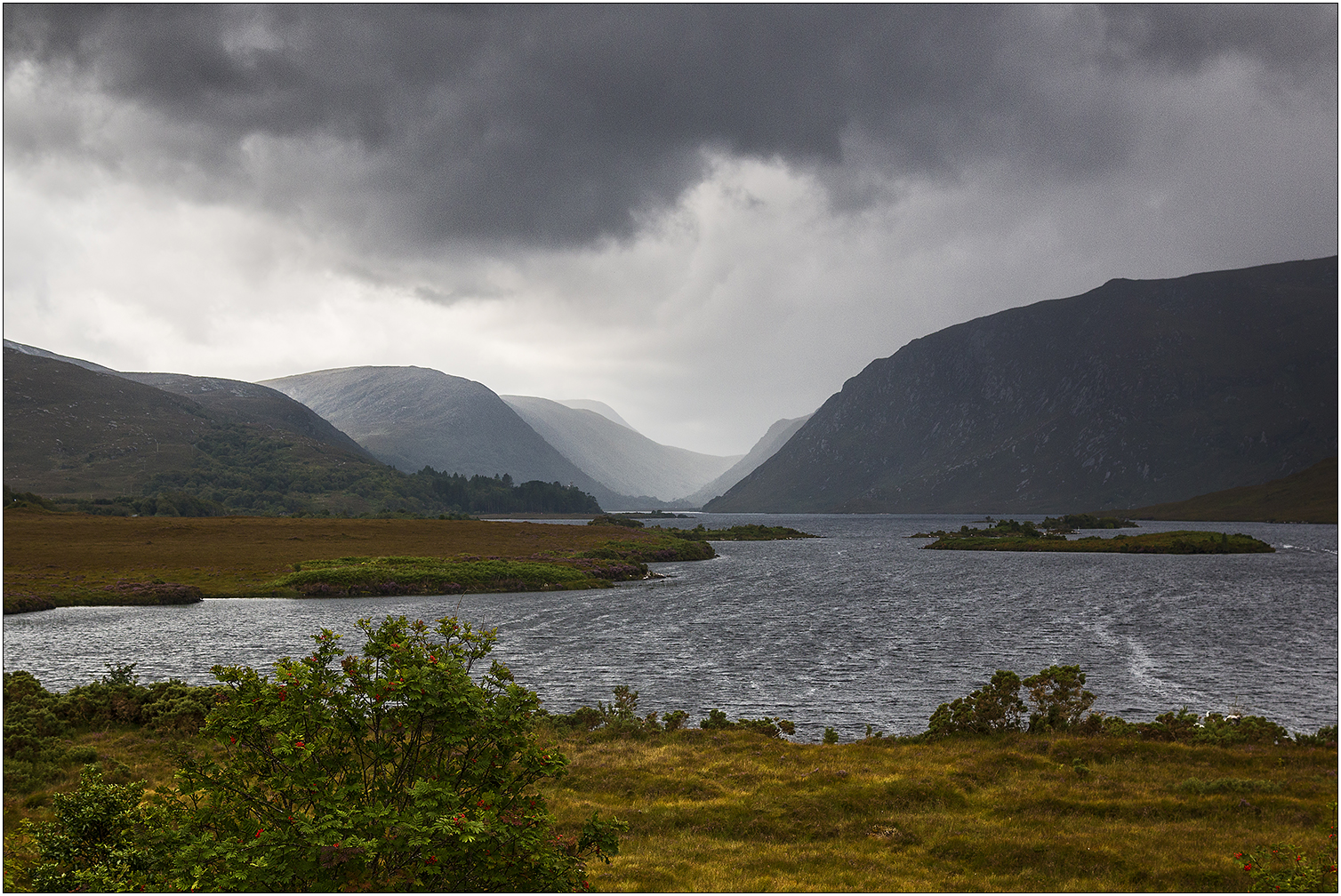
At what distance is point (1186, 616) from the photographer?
76.4 metres

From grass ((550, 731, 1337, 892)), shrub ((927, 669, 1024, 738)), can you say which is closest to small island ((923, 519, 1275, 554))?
shrub ((927, 669, 1024, 738))

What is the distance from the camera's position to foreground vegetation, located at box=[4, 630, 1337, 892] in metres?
12.6

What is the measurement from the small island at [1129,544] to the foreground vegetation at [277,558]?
7121 centimetres

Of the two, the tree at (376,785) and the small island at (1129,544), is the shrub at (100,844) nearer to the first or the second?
the tree at (376,785)

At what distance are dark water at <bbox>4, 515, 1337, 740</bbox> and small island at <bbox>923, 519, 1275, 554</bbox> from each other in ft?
163

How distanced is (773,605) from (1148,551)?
117m

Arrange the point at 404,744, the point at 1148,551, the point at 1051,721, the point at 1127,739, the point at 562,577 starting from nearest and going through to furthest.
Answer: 1. the point at 404,744
2. the point at 1127,739
3. the point at 1051,721
4. the point at 562,577
5. the point at 1148,551

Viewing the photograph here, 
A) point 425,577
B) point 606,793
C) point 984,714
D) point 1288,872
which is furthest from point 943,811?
point 425,577

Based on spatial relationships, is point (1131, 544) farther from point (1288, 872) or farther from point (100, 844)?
point (100, 844)

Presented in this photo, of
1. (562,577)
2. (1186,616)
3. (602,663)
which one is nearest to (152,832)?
(602,663)

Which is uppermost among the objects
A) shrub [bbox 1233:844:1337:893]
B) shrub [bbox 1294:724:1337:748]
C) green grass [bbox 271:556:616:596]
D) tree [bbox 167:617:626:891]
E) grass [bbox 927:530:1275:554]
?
tree [bbox 167:617:626:891]

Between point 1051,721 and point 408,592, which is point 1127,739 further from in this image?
point 408,592

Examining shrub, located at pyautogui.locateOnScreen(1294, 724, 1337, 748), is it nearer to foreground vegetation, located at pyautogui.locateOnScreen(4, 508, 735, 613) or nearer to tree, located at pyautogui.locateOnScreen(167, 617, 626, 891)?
tree, located at pyautogui.locateOnScreen(167, 617, 626, 891)

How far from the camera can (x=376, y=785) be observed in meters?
13.5
